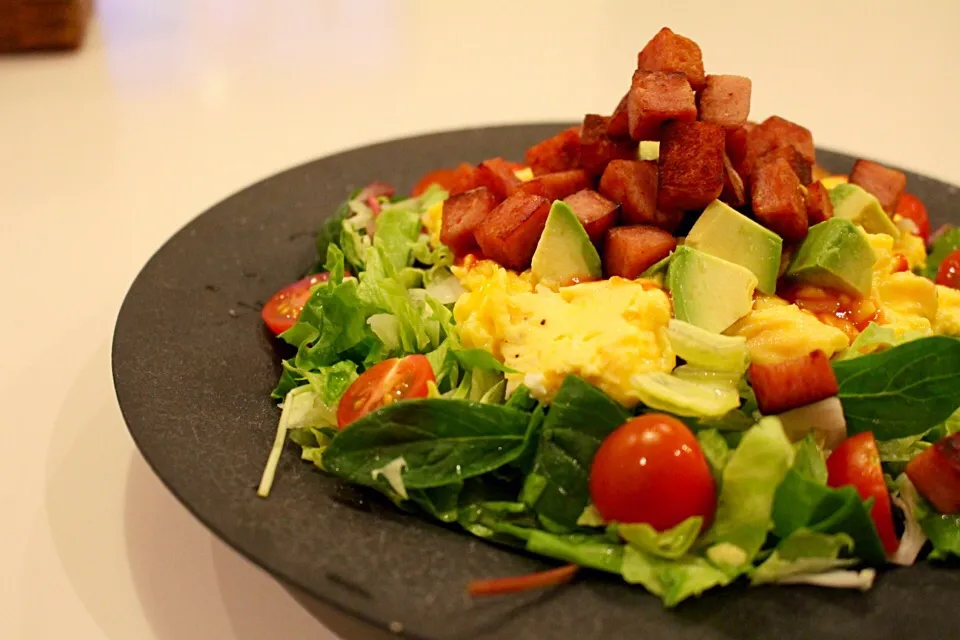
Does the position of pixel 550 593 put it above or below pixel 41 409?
above

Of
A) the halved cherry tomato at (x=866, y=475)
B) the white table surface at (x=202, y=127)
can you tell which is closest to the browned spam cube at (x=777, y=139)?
the halved cherry tomato at (x=866, y=475)

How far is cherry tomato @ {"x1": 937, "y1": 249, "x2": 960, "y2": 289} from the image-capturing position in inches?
107

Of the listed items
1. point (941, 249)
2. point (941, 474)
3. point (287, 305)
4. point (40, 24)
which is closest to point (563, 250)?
point (287, 305)

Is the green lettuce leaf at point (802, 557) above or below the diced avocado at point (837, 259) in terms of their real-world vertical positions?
below

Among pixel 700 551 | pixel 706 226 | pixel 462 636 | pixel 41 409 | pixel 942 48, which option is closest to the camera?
pixel 462 636

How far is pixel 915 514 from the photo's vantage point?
1.89 m

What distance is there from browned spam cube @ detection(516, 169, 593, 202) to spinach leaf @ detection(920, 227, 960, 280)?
3.96 ft

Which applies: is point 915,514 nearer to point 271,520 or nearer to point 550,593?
point 550,593

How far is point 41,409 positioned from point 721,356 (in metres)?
2.02

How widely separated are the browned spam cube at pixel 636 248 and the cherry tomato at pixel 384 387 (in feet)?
1.94

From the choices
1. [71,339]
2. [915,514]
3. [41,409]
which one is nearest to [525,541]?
[915,514]

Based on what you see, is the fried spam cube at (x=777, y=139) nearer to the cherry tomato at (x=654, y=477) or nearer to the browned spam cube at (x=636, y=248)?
the browned spam cube at (x=636, y=248)

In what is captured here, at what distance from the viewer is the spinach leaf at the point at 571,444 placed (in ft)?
6.21

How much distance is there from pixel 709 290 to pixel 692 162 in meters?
0.34
